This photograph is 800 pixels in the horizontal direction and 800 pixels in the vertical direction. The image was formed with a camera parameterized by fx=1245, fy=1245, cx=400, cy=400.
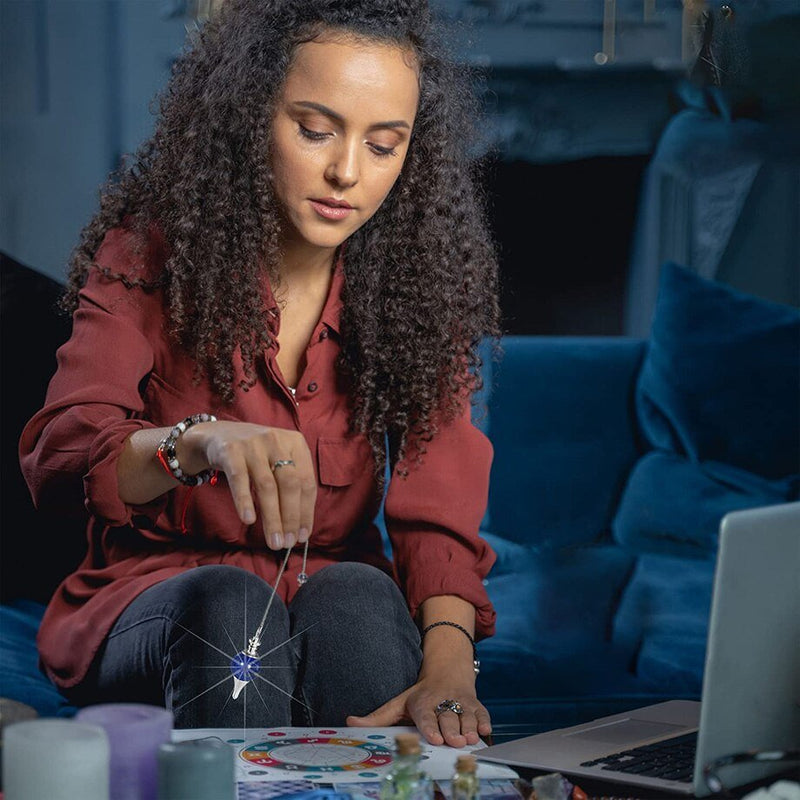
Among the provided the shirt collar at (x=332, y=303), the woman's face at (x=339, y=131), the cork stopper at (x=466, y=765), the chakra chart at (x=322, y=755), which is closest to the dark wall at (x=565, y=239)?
the shirt collar at (x=332, y=303)

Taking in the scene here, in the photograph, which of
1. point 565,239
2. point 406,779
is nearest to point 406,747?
point 406,779

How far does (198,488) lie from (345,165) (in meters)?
0.41

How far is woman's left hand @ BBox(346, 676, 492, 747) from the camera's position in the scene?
3.86 feet

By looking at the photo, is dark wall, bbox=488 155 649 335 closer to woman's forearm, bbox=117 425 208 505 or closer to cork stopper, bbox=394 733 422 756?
woman's forearm, bbox=117 425 208 505

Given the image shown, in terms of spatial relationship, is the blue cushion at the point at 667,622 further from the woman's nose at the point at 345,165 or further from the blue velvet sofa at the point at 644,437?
the woman's nose at the point at 345,165

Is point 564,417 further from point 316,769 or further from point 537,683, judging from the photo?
point 316,769

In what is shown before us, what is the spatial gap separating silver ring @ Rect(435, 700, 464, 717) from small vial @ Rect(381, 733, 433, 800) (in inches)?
12.9

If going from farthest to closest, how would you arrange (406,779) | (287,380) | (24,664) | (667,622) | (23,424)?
(667,622) < (23,424) < (24,664) < (287,380) < (406,779)

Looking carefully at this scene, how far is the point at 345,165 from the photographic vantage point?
1.41 metres

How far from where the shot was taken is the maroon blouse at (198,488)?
1399 mm

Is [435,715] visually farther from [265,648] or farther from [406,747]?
[406,747]

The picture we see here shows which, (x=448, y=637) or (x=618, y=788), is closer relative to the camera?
(x=618, y=788)

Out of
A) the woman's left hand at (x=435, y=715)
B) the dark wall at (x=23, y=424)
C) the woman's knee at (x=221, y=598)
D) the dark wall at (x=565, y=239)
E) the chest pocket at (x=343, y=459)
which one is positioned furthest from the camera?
the dark wall at (x=565, y=239)

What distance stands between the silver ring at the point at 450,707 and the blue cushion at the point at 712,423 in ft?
3.90
